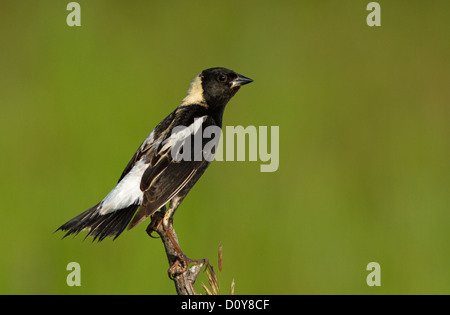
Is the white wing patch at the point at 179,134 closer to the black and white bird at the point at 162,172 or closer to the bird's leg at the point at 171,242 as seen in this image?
the black and white bird at the point at 162,172

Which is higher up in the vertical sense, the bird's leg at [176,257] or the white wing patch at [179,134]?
the white wing patch at [179,134]

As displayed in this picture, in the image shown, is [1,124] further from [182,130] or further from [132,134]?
[182,130]

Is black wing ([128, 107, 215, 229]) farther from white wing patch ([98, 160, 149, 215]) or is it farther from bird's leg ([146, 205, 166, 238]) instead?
bird's leg ([146, 205, 166, 238])

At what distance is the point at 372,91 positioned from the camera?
559cm

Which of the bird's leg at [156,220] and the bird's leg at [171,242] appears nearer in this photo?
the bird's leg at [171,242]

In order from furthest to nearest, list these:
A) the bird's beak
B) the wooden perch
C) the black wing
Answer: the bird's beak
the black wing
the wooden perch

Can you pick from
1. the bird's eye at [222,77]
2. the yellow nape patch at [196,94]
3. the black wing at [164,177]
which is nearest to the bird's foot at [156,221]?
the black wing at [164,177]

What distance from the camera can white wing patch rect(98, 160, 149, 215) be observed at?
2877 mm

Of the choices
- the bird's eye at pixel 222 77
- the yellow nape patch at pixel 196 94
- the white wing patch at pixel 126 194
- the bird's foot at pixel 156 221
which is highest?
the bird's eye at pixel 222 77

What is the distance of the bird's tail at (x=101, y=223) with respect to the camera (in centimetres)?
278

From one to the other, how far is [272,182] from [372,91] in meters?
1.41

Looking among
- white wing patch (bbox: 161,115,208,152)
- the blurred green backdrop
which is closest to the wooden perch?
white wing patch (bbox: 161,115,208,152)

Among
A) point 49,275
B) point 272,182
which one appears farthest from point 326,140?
point 49,275

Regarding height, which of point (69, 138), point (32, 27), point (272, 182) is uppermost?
point (32, 27)
